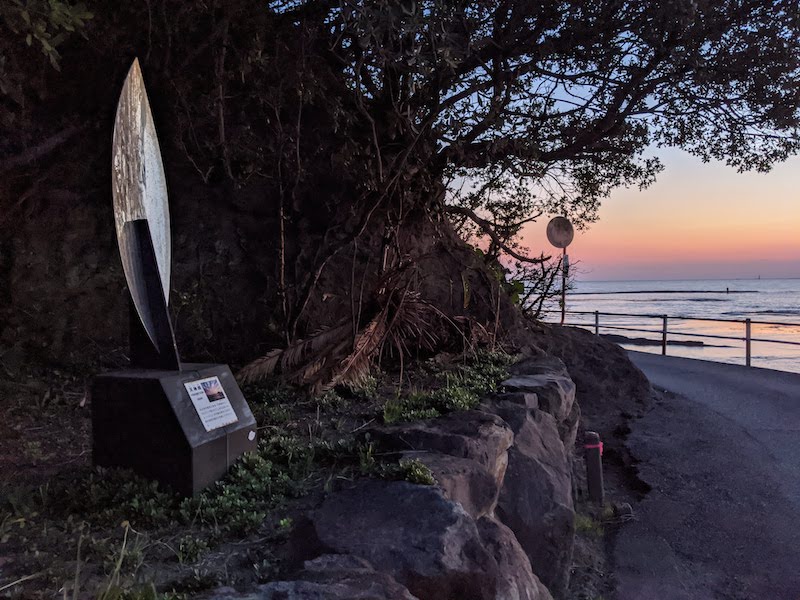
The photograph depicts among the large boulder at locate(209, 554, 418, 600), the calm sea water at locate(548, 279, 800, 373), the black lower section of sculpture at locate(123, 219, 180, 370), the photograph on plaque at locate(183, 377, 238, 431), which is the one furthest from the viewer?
the calm sea water at locate(548, 279, 800, 373)

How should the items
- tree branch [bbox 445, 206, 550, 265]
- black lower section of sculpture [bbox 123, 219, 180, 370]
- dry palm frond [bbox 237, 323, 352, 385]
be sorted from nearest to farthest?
black lower section of sculpture [bbox 123, 219, 180, 370]
dry palm frond [bbox 237, 323, 352, 385]
tree branch [bbox 445, 206, 550, 265]

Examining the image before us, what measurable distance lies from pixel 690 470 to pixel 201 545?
5.56 metres

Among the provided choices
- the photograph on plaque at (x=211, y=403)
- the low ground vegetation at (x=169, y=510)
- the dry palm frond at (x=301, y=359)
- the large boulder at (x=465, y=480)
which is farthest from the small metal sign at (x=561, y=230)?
the photograph on plaque at (x=211, y=403)

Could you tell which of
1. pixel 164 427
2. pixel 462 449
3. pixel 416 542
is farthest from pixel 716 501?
pixel 164 427

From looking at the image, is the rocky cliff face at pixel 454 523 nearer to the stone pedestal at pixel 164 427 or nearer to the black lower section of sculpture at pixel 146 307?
the stone pedestal at pixel 164 427

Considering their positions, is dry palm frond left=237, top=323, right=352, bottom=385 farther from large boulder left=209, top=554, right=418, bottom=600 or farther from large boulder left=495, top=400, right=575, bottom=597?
large boulder left=209, top=554, right=418, bottom=600

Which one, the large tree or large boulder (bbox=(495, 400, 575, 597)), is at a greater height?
the large tree

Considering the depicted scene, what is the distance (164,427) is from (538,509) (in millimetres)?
2488

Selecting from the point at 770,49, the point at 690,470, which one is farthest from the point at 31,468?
the point at 770,49

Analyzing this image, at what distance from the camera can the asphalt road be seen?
4.48 metres

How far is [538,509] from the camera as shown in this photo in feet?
13.2

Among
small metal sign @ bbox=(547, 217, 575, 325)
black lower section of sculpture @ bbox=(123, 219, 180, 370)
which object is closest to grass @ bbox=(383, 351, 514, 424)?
black lower section of sculpture @ bbox=(123, 219, 180, 370)

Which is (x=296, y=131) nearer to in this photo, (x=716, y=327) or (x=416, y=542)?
(x=416, y=542)

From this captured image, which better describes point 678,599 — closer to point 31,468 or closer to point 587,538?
point 587,538
